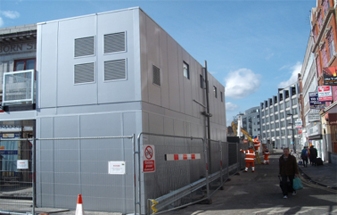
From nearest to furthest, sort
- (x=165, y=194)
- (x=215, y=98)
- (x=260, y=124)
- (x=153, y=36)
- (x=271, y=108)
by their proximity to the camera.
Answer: (x=165, y=194)
(x=153, y=36)
(x=215, y=98)
(x=271, y=108)
(x=260, y=124)

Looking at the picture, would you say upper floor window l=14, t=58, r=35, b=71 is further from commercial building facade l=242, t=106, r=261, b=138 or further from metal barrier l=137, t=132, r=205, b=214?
commercial building facade l=242, t=106, r=261, b=138

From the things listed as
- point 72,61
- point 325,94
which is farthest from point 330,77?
point 72,61

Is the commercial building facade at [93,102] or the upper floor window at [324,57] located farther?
the upper floor window at [324,57]

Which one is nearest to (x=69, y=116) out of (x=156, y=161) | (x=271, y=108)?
(x=156, y=161)

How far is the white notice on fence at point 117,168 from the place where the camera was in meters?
7.63

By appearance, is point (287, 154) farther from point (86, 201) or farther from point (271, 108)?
point (271, 108)

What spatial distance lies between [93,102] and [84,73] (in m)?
1.03

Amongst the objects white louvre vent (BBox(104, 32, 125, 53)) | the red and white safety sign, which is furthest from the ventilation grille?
the red and white safety sign

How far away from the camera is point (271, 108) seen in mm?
114062

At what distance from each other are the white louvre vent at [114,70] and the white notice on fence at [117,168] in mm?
3260

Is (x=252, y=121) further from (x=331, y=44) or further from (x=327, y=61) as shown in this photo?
(x=331, y=44)

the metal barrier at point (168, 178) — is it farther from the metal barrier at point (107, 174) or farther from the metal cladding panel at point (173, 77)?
the metal cladding panel at point (173, 77)

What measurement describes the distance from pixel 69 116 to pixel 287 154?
7.47 m

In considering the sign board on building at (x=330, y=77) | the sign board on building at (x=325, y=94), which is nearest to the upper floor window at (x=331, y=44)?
the sign board on building at (x=325, y=94)
